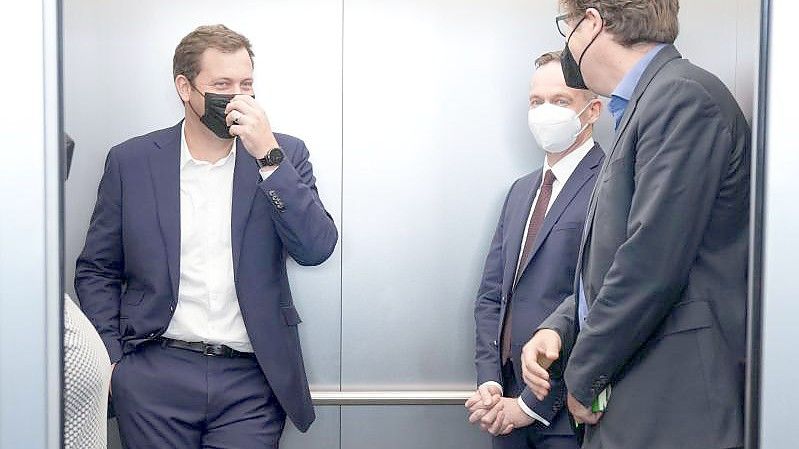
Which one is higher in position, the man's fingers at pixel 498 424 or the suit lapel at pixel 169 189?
the suit lapel at pixel 169 189

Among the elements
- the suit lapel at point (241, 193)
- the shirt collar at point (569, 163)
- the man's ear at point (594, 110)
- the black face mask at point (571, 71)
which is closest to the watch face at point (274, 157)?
the suit lapel at point (241, 193)

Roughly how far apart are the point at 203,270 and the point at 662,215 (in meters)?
1.48

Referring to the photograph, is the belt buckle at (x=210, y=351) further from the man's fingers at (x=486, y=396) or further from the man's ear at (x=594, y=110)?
the man's ear at (x=594, y=110)

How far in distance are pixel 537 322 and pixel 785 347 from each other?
1.51 m

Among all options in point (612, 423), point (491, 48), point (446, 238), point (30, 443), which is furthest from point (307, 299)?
point (30, 443)

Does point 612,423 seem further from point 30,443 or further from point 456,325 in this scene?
point 456,325

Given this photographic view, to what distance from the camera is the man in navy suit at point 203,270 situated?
101 inches

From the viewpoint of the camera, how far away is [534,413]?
102 inches

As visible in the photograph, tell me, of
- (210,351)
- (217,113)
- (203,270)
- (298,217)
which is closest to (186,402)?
(210,351)

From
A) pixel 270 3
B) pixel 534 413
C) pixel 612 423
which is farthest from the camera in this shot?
pixel 270 3

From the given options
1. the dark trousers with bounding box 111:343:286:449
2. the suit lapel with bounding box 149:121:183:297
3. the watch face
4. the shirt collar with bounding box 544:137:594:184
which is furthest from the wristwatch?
the shirt collar with bounding box 544:137:594:184

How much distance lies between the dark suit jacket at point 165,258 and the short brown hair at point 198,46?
25 centimetres

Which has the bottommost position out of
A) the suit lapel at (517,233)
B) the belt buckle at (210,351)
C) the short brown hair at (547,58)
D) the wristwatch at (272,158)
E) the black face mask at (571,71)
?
the belt buckle at (210,351)

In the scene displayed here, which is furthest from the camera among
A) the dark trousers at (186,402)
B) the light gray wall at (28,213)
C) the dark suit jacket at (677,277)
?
the dark trousers at (186,402)
